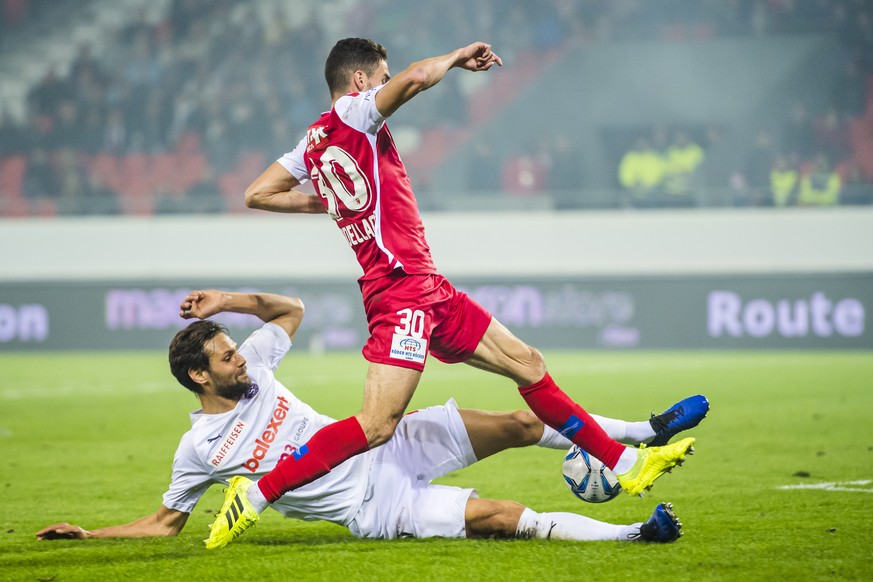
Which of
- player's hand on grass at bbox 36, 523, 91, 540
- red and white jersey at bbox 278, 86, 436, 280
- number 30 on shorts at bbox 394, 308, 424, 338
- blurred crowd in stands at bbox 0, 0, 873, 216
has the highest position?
blurred crowd in stands at bbox 0, 0, 873, 216

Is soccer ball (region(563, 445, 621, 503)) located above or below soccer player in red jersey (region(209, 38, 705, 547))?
below

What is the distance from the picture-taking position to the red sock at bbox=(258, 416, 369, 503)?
4367mm

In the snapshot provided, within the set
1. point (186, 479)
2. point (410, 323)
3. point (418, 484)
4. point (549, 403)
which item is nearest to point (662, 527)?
point (549, 403)

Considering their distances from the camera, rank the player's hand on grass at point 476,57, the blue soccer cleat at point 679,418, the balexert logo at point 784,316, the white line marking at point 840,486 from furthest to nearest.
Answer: the balexert logo at point 784,316
the white line marking at point 840,486
the blue soccer cleat at point 679,418
the player's hand on grass at point 476,57

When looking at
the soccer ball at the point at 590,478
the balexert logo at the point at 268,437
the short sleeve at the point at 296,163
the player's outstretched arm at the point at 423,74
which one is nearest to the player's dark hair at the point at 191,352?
the balexert logo at the point at 268,437

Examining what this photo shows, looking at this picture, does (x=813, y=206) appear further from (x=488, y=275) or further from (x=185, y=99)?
(x=185, y=99)

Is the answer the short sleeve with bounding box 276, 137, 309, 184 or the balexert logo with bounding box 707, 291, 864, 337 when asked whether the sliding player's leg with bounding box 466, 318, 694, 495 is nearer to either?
the short sleeve with bounding box 276, 137, 309, 184

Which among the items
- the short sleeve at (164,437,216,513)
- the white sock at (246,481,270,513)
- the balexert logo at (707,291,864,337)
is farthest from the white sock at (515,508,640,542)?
the balexert logo at (707,291,864,337)

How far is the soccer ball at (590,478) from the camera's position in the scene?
468cm

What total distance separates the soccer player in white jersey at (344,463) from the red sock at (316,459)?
0.10 m

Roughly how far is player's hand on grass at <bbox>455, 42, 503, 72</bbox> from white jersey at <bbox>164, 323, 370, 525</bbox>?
1.49m

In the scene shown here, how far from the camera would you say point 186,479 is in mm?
4723

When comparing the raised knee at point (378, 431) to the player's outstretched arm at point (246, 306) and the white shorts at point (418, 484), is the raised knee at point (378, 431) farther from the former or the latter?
the player's outstretched arm at point (246, 306)

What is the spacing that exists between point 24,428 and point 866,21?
630 inches
